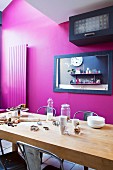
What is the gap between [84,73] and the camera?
2973 millimetres

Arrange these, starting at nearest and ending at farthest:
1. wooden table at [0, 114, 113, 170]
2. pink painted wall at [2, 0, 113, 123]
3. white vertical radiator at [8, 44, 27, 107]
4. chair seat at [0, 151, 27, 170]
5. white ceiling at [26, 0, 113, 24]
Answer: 1. wooden table at [0, 114, 113, 170]
2. chair seat at [0, 151, 27, 170]
3. white ceiling at [26, 0, 113, 24]
4. pink painted wall at [2, 0, 113, 123]
5. white vertical radiator at [8, 44, 27, 107]

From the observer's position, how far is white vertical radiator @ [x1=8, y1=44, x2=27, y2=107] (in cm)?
370

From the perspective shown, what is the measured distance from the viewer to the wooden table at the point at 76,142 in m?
1.13

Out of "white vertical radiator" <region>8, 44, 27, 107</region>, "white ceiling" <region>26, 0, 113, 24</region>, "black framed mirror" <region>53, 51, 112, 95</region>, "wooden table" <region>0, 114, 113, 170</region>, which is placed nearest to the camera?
"wooden table" <region>0, 114, 113, 170</region>

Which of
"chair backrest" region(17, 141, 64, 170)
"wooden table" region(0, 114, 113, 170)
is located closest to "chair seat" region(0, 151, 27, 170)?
"wooden table" region(0, 114, 113, 170)

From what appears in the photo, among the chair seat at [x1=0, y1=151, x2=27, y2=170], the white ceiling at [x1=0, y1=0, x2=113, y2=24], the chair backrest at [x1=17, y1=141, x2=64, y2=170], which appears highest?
the white ceiling at [x1=0, y1=0, x2=113, y2=24]

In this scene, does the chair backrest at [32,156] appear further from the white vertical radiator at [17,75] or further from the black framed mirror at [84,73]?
the white vertical radiator at [17,75]

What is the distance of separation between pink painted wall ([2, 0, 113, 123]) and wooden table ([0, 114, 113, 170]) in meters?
1.14

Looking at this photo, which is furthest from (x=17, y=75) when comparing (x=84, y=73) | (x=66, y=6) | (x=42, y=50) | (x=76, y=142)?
(x=76, y=142)

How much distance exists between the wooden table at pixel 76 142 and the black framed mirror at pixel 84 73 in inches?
44.7

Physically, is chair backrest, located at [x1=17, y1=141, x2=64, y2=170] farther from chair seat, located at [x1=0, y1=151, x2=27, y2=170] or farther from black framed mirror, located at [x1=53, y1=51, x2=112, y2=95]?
black framed mirror, located at [x1=53, y1=51, x2=112, y2=95]

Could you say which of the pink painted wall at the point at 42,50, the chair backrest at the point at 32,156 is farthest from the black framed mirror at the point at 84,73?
the chair backrest at the point at 32,156

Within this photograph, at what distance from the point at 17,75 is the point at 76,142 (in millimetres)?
2798

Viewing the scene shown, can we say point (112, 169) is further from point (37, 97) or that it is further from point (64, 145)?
point (37, 97)
